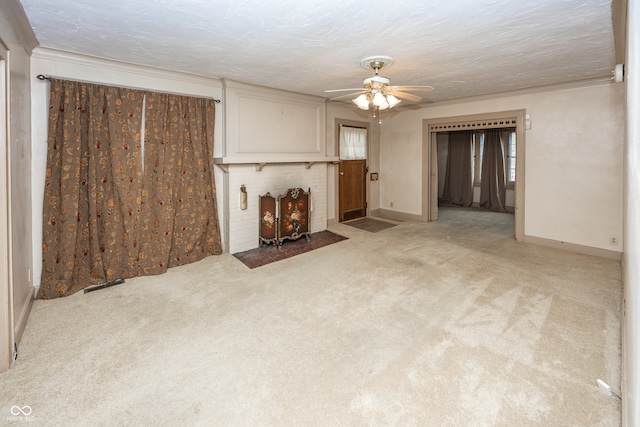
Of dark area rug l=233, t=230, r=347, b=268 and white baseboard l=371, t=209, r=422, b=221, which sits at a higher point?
white baseboard l=371, t=209, r=422, b=221

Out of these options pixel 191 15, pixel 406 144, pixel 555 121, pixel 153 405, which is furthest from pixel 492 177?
pixel 153 405

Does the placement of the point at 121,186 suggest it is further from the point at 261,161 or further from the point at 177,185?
the point at 261,161

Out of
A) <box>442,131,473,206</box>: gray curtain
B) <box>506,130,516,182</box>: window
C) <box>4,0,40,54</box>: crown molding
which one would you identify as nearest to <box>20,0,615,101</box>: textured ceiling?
<box>4,0,40,54</box>: crown molding

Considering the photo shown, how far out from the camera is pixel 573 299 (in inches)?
118

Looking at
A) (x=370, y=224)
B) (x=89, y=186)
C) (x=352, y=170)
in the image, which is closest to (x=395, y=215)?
(x=370, y=224)

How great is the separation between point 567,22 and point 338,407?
10.9 feet

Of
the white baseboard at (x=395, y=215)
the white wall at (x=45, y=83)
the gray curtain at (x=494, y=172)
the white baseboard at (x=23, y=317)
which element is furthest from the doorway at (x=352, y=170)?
the white baseboard at (x=23, y=317)

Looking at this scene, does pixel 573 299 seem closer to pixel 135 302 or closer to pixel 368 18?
pixel 368 18

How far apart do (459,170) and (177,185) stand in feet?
24.3

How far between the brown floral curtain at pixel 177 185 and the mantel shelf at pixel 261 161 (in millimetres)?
195

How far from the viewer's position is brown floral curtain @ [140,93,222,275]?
3713 mm

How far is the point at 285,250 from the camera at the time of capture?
467cm

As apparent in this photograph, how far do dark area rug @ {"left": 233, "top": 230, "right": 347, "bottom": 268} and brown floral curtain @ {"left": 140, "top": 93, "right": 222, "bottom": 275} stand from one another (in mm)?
524

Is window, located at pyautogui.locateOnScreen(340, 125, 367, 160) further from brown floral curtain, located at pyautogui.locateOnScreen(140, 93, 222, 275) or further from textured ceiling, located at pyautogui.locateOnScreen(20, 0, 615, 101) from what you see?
brown floral curtain, located at pyautogui.locateOnScreen(140, 93, 222, 275)
